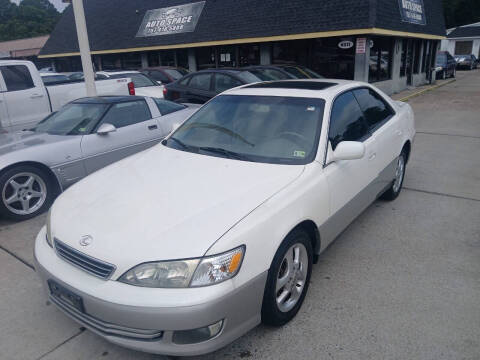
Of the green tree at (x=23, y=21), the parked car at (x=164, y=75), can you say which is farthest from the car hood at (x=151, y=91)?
the green tree at (x=23, y=21)

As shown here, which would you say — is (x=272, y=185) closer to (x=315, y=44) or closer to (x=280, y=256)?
(x=280, y=256)

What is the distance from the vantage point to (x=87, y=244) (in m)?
2.40

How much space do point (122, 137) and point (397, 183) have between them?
3.77m

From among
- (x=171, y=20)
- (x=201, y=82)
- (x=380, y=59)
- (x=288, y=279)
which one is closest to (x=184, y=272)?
(x=288, y=279)

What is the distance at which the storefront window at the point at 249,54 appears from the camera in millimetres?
16625

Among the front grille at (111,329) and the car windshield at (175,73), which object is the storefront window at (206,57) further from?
the front grille at (111,329)

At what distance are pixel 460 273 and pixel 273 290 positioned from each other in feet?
6.29

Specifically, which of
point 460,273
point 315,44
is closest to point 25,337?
point 460,273

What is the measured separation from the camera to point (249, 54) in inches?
667

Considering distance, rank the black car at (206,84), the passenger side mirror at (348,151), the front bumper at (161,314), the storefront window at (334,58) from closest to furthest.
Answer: the front bumper at (161,314) < the passenger side mirror at (348,151) < the black car at (206,84) < the storefront window at (334,58)

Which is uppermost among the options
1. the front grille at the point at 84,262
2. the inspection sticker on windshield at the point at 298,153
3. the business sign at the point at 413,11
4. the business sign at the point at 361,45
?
the business sign at the point at 413,11

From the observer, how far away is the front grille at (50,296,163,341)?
2.20 m

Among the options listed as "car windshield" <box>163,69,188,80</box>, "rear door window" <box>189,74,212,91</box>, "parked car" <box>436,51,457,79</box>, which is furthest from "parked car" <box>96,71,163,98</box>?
"parked car" <box>436,51,457,79</box>

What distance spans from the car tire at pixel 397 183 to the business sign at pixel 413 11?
1201cm
